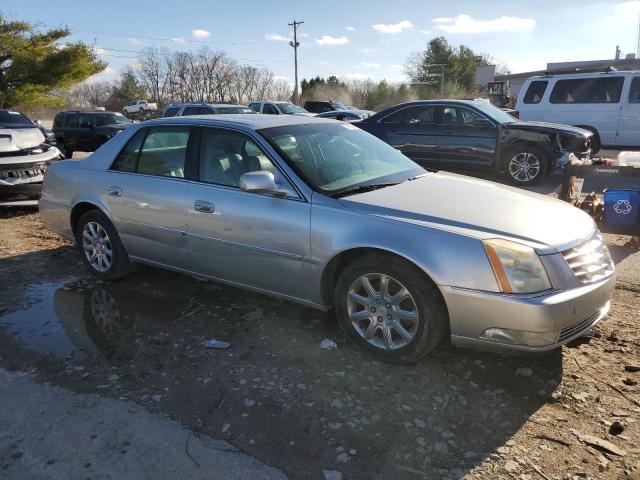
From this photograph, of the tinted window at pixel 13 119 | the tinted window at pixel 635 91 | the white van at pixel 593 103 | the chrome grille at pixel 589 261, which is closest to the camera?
the chrome grille at pixel 589 261

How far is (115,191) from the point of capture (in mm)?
4645

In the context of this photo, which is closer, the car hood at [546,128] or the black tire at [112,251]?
the black tire at [112,251]

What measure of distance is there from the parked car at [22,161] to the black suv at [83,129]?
7836 millimetres

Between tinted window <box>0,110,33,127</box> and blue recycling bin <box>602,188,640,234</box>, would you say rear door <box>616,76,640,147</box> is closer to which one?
blue recycling bin <box>602,188,640,234</box>

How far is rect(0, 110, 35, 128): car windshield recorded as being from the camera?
9782 mm

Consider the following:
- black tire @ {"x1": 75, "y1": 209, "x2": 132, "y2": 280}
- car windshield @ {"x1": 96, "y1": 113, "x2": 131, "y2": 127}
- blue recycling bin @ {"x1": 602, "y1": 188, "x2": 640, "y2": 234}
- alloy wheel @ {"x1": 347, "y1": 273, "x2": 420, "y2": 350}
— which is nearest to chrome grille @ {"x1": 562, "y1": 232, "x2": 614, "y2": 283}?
alloy wheel @ {"x1": 347, "y1": 273, "x2": 420, "y2": 350}

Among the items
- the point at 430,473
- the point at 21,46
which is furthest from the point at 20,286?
the point at 21,46

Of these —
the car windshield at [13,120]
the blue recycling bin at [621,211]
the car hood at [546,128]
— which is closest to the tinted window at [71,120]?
the car windshield at [13,120]

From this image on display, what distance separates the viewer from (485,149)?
980cm

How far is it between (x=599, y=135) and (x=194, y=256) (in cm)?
1136

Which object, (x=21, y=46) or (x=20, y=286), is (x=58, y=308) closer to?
(x=20, y=286)

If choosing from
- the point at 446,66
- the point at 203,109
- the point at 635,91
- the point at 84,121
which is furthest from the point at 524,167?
the point at 446,66

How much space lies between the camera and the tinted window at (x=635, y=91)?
11.5m

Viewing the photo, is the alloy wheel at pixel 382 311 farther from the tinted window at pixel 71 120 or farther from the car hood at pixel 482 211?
the tinted window at pixel 71 120
